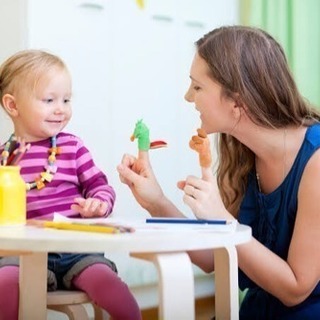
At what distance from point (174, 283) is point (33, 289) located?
36 cm

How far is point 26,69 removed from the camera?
4.56 feet

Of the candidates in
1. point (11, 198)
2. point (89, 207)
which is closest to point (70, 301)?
point (89, 207)

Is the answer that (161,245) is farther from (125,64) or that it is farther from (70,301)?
(125,64)

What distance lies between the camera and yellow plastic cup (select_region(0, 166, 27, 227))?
3.40 ft

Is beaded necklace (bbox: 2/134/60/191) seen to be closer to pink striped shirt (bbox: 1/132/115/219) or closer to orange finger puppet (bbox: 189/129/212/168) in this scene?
pink striped shirt (bbox: 1/132/115/219)

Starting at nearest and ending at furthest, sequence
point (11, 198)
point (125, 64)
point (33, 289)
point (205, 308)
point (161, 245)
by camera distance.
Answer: point (161, 245) < point (11, 198) < point (33, 289) < point (125, 64) < point (205, 308)

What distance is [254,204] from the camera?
140cm

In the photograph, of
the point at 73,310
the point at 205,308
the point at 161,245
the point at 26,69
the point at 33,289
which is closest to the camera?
the point at 161,245

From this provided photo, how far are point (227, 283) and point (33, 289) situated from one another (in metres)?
0.32

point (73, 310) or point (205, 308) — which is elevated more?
point (73, 310)

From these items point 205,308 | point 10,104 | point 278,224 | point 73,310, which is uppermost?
point 10,104

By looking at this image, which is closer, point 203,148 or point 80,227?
point 80,227

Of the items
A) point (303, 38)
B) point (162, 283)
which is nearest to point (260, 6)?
point (303, 38)

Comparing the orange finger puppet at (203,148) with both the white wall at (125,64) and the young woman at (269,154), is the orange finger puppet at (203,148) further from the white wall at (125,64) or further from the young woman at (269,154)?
the white wall at (125,64)
